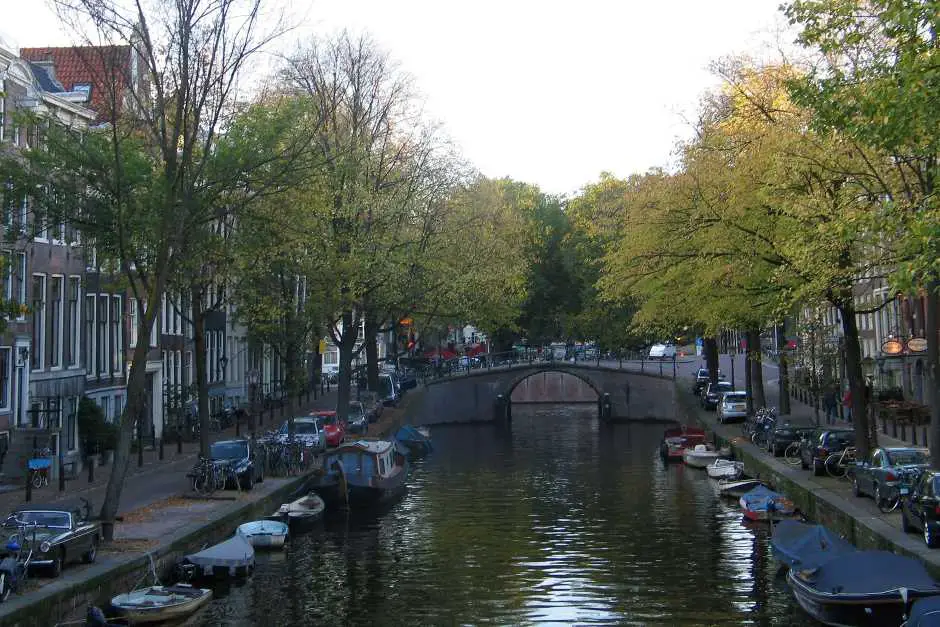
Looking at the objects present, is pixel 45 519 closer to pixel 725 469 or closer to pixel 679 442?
pixel 725 469

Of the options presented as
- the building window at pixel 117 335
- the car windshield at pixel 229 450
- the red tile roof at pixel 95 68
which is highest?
the red tile roof at pixel 95 68

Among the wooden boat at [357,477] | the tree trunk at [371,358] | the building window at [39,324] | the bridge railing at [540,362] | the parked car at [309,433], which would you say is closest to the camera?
the wooden boat at [357,477]

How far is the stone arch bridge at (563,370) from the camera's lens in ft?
263

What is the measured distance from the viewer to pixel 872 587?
1950 centimetres

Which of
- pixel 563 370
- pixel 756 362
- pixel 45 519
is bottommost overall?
pixel 45 519

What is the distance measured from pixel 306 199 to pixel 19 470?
1261 centimetres

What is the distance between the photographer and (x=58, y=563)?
21.5m

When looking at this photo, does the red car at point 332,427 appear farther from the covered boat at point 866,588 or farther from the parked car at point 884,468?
the covered boat at point 866,588

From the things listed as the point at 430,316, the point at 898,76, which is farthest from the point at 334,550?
the point at 430,316

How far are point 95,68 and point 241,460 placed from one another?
13.0 metres

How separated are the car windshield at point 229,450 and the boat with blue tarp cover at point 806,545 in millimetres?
18649

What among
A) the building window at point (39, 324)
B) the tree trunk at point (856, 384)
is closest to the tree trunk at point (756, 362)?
the tree trunk at point (856, 384)

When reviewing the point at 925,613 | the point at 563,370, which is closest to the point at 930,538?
the point at 925,613

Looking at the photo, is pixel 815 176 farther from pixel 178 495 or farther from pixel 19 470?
pixel 19 470
